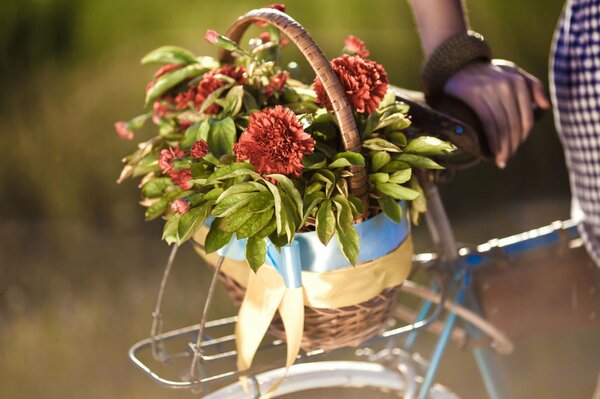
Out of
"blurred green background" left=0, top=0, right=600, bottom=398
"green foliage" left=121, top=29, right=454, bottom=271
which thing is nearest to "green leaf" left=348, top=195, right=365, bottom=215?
"green foliage" left=121, top=29, right=454, bottom=271

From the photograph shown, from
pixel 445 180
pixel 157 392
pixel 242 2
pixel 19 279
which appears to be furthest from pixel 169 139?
pixel 242 2

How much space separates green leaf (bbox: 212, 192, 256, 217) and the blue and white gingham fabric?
21.5 inches

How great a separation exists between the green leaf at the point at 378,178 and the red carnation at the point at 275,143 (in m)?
0.08

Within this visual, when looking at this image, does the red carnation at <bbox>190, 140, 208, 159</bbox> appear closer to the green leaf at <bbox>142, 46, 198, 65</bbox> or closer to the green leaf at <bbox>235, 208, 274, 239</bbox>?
the green leaf at <bbox>235, 208, 274, 239</bbox>

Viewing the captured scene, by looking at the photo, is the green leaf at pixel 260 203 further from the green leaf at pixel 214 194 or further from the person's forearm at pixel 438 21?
the person's forearm at pixel 438 21

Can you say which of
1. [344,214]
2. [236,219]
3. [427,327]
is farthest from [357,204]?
[427,327]

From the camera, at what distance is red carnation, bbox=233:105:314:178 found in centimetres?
79

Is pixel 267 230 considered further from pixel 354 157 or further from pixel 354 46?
pixel 354 46

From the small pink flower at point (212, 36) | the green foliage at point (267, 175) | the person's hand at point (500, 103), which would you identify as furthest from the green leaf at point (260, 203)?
the person's hand at point (500, 103)

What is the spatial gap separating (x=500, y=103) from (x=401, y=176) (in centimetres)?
23

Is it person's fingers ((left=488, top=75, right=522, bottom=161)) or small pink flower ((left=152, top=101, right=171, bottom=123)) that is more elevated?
small pink flower ((left=152, top=101, right=171, bottom=123))

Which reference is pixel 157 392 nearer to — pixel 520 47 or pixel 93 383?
pixel 93 383

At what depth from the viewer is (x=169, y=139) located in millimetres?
983

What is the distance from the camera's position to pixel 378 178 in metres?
0.84
